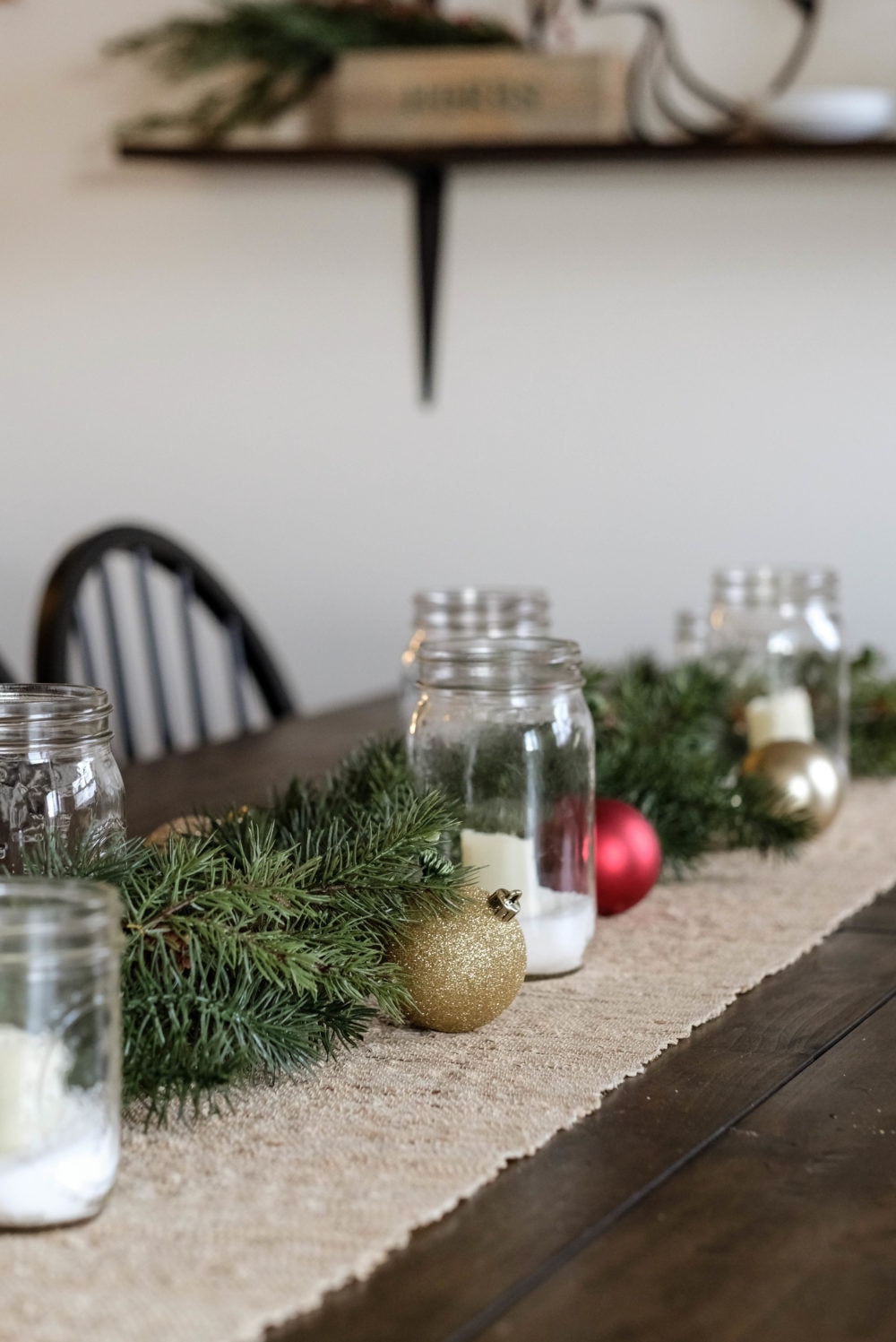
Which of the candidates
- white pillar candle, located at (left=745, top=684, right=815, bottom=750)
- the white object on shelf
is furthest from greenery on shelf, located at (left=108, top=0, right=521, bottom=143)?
white pillar candle, located at (left=745, top=684, right=815, bottom=750)

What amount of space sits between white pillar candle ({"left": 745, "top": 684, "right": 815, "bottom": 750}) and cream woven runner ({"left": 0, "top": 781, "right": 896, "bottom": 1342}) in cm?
34

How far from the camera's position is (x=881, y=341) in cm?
213

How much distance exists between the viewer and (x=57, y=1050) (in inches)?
17.6

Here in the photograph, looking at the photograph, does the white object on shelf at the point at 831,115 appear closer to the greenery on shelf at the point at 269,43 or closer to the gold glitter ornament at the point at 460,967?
the greenery on shelf at the point at 269,43

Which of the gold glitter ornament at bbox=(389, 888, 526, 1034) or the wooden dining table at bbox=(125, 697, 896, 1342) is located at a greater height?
the gold glitter ornament at bbox=(389, 888, 526, 1034)

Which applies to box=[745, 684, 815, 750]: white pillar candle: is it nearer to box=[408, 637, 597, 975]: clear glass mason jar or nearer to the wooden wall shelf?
box=[408, 637, 597, 975]: clear glass mason jar

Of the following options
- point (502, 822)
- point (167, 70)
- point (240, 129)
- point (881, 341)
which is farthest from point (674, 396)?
point (502, 822)

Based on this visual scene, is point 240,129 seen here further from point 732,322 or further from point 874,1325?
point 874,1325

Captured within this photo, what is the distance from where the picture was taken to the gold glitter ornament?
639 mm

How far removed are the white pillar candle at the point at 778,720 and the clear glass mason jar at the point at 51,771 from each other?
1.99 ft

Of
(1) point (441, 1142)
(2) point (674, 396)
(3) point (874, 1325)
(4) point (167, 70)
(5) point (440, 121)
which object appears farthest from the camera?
(4) point (167, 70)

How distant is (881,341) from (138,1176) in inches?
73.7

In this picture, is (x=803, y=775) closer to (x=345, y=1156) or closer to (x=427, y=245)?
(x=345, y=1156)

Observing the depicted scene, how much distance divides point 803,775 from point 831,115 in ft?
3.87
